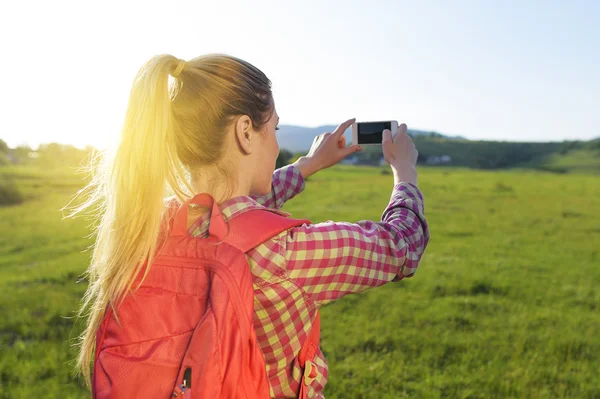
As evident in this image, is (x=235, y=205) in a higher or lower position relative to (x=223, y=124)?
lower

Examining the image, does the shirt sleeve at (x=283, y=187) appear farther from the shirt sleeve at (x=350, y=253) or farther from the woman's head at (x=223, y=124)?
the shirt sleeve at (x=350, y=253)

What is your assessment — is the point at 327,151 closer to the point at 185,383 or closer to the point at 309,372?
the point at 309,372

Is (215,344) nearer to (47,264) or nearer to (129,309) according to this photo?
(129,309)

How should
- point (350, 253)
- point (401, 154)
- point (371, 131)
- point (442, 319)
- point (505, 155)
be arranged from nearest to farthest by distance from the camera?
point (350, 253) → point (401, 154) → point (371, 131) → point (442, 319) → point (505, 155)

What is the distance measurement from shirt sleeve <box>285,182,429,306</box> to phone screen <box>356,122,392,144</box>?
49 cm

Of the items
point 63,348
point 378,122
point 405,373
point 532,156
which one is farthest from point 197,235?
point 532,156

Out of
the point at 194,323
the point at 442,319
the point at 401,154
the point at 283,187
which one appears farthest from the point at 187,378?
the point at 442,319

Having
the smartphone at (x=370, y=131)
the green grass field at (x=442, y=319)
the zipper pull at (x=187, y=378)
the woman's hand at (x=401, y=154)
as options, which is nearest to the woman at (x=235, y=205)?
the woman's hand at (x=401, y=154)

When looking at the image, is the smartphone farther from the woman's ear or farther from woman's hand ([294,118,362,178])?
the woman's ear

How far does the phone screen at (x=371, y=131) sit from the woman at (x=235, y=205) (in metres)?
0.43

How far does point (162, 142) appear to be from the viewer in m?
1.54

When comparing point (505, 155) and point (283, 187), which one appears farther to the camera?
point (505, 155)

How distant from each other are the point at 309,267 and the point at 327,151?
92cm

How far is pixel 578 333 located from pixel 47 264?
7509mm
